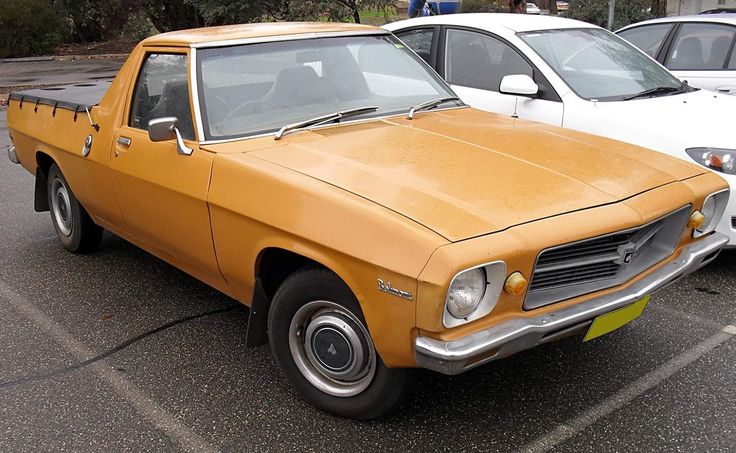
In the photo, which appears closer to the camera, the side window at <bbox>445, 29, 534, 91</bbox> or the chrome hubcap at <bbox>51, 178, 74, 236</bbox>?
the chrome hubcap at <bbox>51, 178, 74, 236</bbox>

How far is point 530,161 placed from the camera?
10.7ft

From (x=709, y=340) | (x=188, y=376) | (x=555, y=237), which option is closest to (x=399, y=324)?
(x=555, y=237)

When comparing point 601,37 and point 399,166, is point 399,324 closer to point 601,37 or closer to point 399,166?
point 399,166

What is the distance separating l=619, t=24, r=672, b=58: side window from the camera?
726 centimetres

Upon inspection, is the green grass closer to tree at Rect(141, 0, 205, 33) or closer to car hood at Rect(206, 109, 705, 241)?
tree at Rect(141, 0, 205, 33)

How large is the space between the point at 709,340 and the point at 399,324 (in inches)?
83.4

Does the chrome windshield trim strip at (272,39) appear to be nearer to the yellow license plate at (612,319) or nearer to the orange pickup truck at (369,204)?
the orange pickup truck at (369,204)

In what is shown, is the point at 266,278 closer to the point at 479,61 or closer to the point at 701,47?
the point at 479,61

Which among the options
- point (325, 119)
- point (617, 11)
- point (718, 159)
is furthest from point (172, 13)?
point (718, 159)

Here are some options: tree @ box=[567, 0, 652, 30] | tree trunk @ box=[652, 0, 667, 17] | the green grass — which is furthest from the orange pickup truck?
tree @ box=[567, 0, 652, 30]

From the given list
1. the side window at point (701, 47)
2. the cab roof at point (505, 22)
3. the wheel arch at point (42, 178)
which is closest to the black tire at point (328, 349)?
the wheel arch at point (42, 178)

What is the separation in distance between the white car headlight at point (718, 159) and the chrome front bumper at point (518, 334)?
5.68 ft

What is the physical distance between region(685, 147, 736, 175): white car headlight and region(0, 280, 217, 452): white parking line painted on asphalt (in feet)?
11.4

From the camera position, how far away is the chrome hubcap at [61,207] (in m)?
5.21
